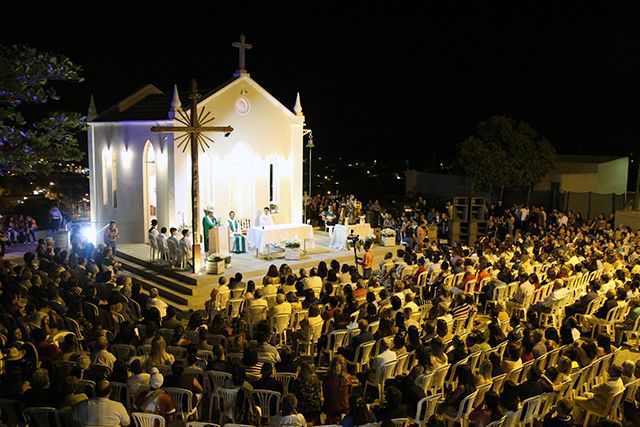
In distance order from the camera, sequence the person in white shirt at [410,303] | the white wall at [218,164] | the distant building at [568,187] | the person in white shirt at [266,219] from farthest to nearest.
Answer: the distant building at [568,187] → the person in white shirt at [266,219] → the white wall at [218,164] → the person in white shirt at [410,303]

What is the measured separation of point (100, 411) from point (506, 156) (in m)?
26.0

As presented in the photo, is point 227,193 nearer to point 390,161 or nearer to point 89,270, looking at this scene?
point 89,270

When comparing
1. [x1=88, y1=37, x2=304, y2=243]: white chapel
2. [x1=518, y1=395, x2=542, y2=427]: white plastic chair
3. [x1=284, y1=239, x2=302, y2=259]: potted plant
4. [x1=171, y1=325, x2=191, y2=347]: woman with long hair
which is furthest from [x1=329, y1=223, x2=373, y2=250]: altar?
[x1=518, y1=395, x2=542, y2=427]: white plastic chair

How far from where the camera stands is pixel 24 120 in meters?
10.8

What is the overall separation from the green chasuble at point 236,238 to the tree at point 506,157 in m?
16.4

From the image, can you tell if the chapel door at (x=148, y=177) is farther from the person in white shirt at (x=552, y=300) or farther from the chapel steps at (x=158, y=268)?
the person in white shirt at (x=552, y=300)

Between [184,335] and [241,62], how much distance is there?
10751mm

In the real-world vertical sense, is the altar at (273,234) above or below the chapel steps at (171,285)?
above

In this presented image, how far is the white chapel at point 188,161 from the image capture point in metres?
17.0

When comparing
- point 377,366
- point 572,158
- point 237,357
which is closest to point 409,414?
point 377,366

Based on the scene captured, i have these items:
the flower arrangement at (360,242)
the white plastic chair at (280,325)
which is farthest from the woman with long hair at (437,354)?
the flower arrangement at (360,242)

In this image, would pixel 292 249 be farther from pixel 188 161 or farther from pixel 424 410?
pixel 424 410

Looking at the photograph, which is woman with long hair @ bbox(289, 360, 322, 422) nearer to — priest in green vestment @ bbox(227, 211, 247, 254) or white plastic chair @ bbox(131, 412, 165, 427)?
white plastic chair @ bbox(131, 412, 165, 427)

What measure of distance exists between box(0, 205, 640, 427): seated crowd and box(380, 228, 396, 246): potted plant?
6.35m
